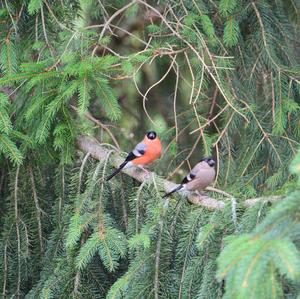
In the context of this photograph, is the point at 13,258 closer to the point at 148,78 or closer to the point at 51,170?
the point at 51,170

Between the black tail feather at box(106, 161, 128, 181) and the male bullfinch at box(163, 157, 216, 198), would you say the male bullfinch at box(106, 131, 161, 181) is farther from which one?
the male bullfinch at box(163, 157, 216, 198)

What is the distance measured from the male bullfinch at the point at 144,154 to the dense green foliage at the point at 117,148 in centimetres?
9

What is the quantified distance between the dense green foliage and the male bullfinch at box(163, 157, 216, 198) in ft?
0.26

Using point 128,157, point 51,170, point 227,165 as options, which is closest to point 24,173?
point 51,170

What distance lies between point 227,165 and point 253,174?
23cm

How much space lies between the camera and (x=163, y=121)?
6.47 metres

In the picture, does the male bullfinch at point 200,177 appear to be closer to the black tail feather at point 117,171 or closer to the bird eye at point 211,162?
the bird eye at point 211,162

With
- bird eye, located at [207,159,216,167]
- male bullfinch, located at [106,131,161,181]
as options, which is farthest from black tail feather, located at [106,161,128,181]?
bird eye, located at [207,159,216,167]

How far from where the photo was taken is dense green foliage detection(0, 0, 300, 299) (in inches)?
143

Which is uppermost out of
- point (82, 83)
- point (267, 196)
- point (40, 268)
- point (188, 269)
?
point (82, 83)

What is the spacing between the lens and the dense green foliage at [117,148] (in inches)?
143

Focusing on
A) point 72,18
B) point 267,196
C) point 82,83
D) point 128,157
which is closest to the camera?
point 267,196

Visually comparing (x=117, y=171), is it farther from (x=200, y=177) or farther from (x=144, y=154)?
(x=144, y=154)

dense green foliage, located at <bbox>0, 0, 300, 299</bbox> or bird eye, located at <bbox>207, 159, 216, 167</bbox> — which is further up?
dense green foliage, located at <bbox>0, 0, 300, 299</bbox>
